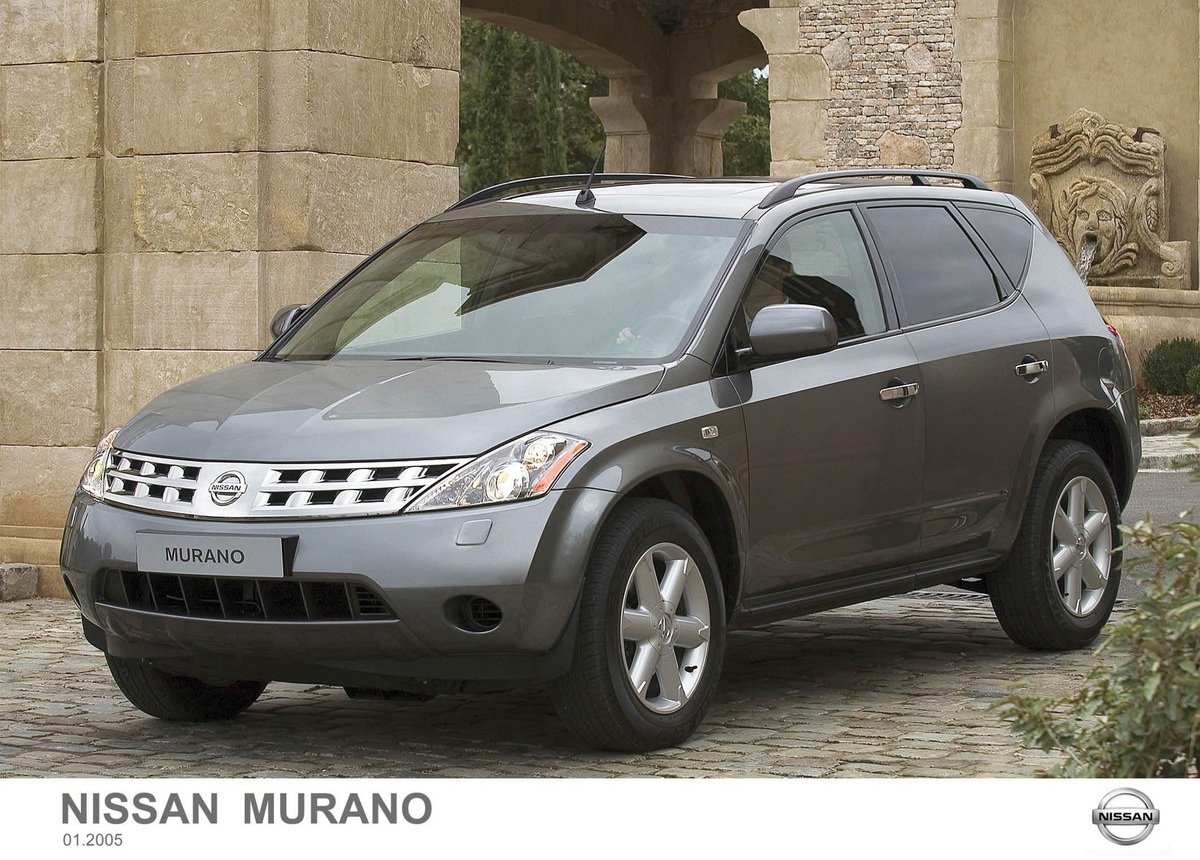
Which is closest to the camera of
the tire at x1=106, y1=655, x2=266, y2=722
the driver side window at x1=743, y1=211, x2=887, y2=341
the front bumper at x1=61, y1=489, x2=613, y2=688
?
the front bumper at x1=61, y1=489, x2=613, y2=688

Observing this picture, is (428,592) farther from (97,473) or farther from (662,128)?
(662,128)

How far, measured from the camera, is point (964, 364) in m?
7.81

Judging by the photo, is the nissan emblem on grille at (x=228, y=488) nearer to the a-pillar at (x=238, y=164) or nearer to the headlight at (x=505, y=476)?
the headlight at (x=505, y=476)

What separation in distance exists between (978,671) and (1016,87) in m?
22.7

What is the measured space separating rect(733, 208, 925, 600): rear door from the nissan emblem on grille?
166cm

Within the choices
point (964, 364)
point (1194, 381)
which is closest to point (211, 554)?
point (964, 364)

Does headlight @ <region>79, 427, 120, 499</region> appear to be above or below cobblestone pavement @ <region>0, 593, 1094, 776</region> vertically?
above

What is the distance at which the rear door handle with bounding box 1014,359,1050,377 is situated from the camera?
8.11 m

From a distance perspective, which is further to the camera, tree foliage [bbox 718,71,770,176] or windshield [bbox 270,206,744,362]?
tree foliage [bbox 718,71,770,176]

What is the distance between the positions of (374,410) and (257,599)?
2.13 ft
